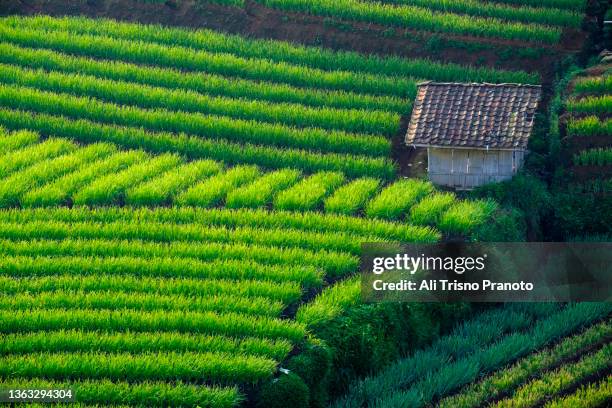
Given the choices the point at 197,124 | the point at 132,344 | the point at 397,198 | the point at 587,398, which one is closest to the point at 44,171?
the point at 197,124

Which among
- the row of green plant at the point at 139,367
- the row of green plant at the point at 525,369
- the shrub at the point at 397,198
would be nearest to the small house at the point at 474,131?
the shrub at the point at 397,198

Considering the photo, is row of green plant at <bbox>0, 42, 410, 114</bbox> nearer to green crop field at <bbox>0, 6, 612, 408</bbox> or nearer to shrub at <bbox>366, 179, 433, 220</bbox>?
green crop field at <bbox>0, 6, 612, 408</bbox>

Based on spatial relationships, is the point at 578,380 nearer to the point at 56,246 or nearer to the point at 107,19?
the point at 56,246

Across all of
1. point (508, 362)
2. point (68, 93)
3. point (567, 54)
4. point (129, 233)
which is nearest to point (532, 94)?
point (567, 54)

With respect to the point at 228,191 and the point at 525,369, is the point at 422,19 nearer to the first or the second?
the point at 228,191

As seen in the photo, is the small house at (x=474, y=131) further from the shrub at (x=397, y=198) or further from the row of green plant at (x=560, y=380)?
the row of green plant at (x=560, y=380)

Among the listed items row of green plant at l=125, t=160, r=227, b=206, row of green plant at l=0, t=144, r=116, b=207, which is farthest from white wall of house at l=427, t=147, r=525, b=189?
row of green plant at l=0, t=144, r=116, b=207
